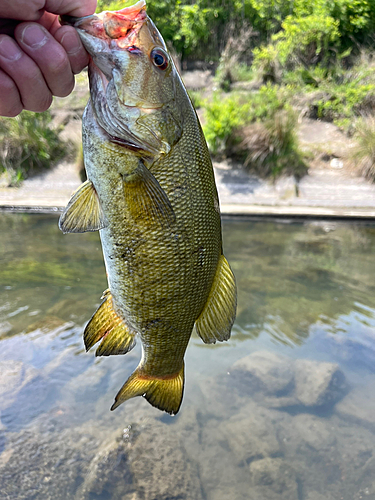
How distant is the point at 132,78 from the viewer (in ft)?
4.46

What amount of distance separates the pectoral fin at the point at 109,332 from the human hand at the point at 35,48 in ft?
2.91

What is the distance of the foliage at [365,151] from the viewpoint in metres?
8.94

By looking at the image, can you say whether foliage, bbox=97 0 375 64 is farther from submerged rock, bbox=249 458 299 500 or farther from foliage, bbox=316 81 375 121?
submerged rock, bbox=249 458 299 500

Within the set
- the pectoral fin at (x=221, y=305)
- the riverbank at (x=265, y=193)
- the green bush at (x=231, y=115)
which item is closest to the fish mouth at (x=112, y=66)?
the pectoral fin at (x=221, y=305)

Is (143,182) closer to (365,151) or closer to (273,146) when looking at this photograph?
(273,146)

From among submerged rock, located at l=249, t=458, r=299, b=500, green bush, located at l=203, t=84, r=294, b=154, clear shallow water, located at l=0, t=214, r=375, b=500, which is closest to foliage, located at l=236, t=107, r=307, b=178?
green bush, located at l=203, t=84, r=294, b=154

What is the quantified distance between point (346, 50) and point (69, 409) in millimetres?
13831

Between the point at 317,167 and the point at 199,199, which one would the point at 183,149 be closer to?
the point at 199,199

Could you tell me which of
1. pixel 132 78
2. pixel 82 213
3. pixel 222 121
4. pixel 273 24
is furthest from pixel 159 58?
pixel 273 24

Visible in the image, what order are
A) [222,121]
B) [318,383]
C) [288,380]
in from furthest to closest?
[222,121]
[288,380]
[318,383]

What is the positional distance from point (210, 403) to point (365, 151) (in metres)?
7.66

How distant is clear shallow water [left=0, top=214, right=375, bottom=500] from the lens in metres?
3.02

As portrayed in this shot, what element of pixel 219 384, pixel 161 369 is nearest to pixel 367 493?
pixel 219 384

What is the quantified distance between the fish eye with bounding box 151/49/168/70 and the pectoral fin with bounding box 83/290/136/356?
92 cm
